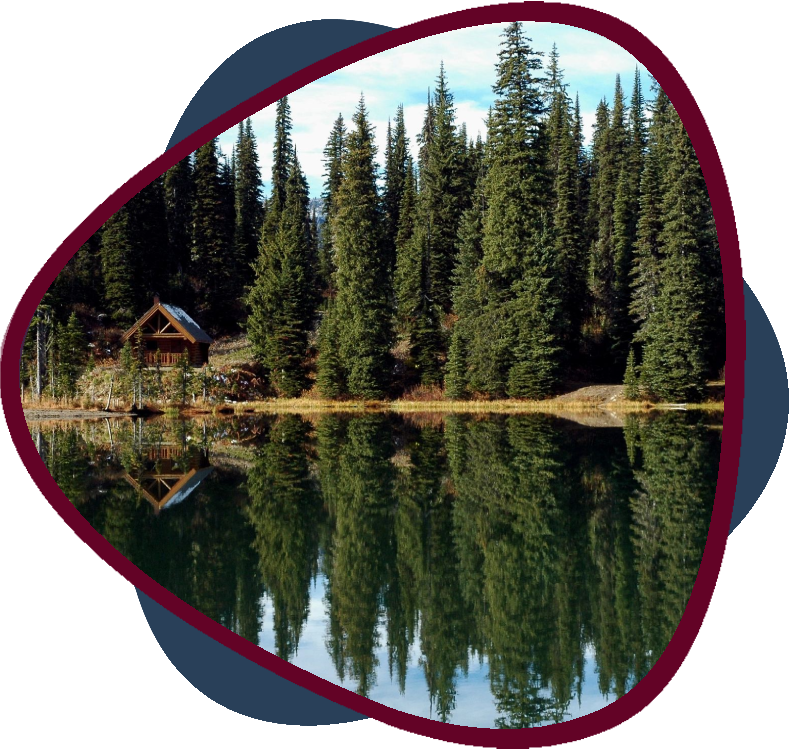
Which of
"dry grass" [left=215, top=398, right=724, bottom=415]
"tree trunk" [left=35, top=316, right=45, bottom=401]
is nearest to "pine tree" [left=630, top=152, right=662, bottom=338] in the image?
"dry grass" [left=215, top=398, right=724, bottom=415]

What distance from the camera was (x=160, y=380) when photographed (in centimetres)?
2398

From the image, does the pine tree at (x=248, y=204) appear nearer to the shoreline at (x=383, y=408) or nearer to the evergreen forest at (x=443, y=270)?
the evergreen forest at (x=443, y=270)

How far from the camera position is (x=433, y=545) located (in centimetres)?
868

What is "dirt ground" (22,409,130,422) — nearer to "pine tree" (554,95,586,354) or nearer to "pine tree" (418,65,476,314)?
"pine tree" (418,65,476,314)

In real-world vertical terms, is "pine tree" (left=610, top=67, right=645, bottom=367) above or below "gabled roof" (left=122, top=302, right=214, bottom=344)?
above

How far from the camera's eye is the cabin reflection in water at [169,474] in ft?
39.9

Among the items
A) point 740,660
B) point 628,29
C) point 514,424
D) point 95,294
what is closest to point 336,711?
point 740,660

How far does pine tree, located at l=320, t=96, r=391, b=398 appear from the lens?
20047 mm

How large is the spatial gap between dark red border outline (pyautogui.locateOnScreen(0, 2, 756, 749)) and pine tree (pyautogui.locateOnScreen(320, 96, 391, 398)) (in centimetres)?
1503

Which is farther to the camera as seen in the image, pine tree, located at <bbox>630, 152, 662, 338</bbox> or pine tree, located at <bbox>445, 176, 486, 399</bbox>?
pine tree, located at <bbox>630, 152, 662, 338</bbox>

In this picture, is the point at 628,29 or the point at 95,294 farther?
the point at 95,294

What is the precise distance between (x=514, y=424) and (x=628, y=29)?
17889mm

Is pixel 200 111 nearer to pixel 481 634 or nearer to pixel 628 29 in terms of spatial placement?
pixel 628 29

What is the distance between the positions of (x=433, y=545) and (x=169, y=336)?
20.5 meters
